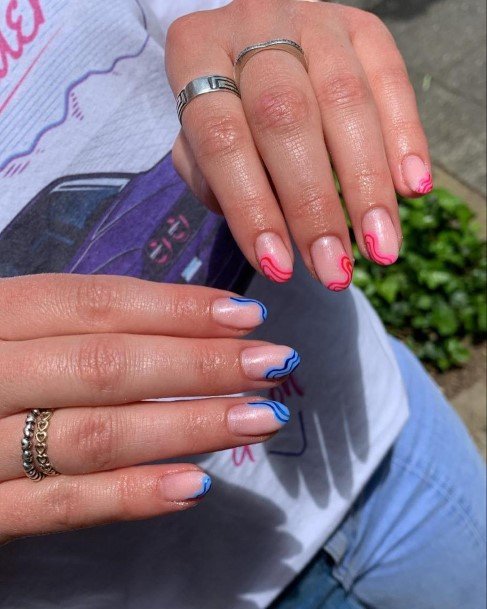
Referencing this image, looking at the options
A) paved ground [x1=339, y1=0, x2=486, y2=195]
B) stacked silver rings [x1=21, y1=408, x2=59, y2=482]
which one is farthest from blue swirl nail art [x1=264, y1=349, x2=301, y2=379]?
paved ground [x1=339, y1=0, x2=486, y2=195]

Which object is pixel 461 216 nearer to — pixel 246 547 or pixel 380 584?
pixel 380 584

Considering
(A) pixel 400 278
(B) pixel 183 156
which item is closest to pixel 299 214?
(B) pixel 183 156

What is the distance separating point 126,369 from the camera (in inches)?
27.1

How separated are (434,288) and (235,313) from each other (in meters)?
1.54

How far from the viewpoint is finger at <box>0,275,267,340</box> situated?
2.29ft

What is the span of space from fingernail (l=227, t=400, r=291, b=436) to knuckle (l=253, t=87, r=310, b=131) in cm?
31

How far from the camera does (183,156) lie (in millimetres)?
883

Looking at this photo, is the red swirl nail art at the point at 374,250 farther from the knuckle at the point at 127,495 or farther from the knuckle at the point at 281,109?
the knuckle at the point at 127,495

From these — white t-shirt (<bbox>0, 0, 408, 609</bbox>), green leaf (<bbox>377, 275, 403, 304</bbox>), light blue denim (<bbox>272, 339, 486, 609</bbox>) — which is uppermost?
white t-shirt (<bbox>0, 0, 408, 609</bbox>)

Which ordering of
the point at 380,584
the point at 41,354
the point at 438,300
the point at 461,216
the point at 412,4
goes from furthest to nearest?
the point at 412,4, the point at 461,216, the point at 438,300, the point at 380,584, the point at 41,354

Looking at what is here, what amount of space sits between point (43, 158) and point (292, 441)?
552mm

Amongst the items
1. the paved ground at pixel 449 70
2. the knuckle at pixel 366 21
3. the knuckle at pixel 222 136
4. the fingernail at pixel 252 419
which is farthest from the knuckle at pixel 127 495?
the paved ground at pixel 449 70

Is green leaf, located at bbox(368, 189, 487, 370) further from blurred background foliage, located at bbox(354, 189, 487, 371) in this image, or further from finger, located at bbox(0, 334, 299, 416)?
finger, located at bbox(0, 334, 299, 416)

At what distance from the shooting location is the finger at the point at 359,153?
742 mm
